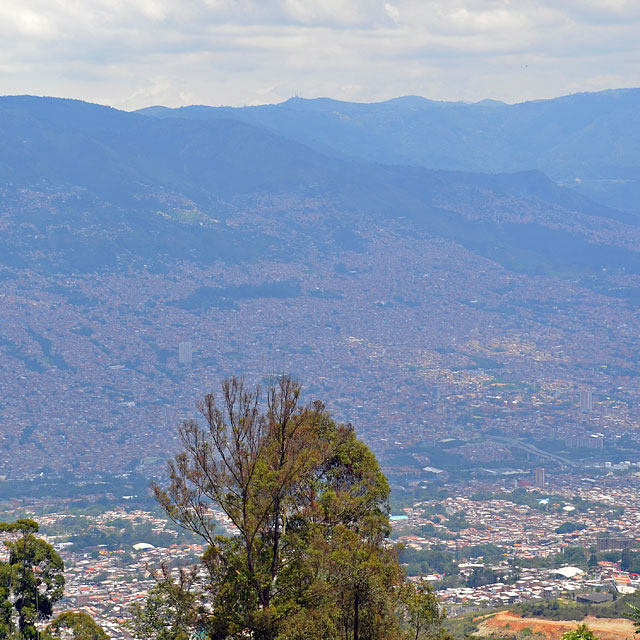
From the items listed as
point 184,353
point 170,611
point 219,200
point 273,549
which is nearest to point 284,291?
point 184,353

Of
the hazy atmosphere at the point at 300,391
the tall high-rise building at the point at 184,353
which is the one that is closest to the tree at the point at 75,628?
the hazy atmosphere at the point at 300,391

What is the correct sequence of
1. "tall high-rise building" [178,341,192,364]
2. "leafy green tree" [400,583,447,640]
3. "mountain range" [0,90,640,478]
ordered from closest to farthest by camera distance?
"leafy green tree" [400,583,447,640] < "mountain range" [0,90,640,478] < "tall high-rise building" [178,341,192,364]

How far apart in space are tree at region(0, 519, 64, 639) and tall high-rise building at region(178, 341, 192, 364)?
79.9m

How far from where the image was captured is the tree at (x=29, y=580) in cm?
1869

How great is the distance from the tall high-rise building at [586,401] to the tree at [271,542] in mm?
77078

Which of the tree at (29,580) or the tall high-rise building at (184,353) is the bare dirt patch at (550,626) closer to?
the tree at (29,580)

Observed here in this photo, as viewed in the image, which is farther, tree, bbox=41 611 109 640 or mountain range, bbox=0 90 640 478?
mountain range, bbox=0 90 640 478

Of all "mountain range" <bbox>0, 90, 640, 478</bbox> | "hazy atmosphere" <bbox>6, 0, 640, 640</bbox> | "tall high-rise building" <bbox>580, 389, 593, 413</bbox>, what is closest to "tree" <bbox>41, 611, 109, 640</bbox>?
"hazy atmosphere" <bbox>6, 0, 640, 640</bbox>

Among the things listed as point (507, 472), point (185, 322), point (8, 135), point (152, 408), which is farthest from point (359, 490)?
point (8, 135)

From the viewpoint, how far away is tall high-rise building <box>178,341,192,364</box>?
99.4 m

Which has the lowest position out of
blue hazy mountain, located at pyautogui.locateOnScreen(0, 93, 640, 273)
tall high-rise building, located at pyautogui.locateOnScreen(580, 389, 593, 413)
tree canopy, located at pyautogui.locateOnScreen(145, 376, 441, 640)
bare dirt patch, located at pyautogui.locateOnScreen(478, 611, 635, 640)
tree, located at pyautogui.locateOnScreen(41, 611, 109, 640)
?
tall high-rise building, located at pyautogui.locateOnScreen(580, 389, 593, 413)

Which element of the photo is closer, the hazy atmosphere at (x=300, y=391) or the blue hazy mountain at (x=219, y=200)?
the hazy atmosphere at (x=300, y=391)

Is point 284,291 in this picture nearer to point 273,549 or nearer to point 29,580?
point 29,580

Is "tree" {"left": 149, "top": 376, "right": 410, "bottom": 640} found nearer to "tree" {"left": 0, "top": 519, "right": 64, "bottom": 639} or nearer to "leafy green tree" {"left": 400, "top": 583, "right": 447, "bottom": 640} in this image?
"leafy green tree" {"left": 400, "top": 583, "right": 447, "bottom": 640}
